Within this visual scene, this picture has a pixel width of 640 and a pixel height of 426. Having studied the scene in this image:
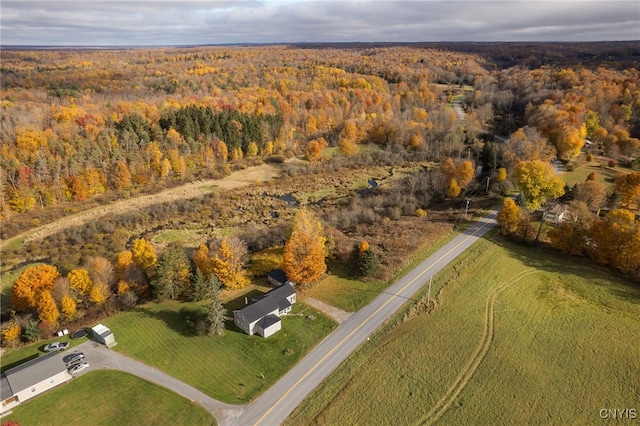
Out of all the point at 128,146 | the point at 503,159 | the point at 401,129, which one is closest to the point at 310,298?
the point at 503,159

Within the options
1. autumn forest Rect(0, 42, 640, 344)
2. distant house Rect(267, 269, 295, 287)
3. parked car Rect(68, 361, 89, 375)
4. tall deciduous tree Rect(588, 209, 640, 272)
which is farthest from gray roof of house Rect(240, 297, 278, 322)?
tall deciduous tree Rect(588, 209, 640, 272)

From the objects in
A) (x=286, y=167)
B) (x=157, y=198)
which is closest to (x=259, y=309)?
(x=157, y=198)

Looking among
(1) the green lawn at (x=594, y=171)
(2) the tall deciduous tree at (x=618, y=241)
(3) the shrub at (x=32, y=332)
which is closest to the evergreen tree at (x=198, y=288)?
(3) the shrub at (x=32, y=332)

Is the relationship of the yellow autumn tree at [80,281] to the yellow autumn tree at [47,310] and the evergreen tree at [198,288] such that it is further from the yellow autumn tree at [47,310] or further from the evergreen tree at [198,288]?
the evergreen tree at [198,288]

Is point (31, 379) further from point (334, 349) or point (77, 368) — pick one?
point (334, 349)

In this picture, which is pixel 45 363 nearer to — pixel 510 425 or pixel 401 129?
pixel 510 425

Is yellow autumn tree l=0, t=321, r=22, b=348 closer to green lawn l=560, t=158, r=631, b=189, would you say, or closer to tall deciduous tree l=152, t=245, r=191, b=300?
tall deciduous tree l=152, t=245, r=191, b=300
